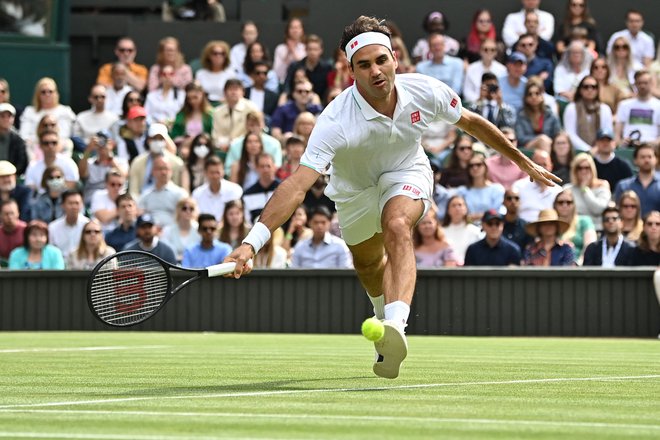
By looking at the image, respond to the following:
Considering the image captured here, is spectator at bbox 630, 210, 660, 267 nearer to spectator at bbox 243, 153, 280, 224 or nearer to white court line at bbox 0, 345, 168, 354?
spectator at bbox 243, 153, 280, 224

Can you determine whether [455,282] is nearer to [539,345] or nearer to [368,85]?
[539,345]

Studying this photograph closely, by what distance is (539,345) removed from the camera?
13.6 meters

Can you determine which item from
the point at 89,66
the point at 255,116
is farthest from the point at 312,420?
the point at 89,66

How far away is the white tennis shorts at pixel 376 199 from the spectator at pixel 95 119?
1106 cm

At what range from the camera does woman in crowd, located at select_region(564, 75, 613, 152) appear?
61.5 feet

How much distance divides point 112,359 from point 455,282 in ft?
21.8

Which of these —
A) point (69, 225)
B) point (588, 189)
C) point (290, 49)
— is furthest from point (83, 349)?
point (290, 49)

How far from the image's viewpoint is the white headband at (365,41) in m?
8.09

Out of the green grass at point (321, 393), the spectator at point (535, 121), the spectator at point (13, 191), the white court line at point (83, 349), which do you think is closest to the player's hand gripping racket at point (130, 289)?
the green grass at point (321, 393)

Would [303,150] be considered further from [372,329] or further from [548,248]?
[372,329]

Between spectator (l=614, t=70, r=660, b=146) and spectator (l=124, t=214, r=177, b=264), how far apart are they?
20.9ft

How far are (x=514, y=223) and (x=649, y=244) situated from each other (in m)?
1.61

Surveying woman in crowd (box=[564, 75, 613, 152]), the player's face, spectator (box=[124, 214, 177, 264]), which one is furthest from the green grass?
woman in crowd (box=[564, 75, 613, 152])

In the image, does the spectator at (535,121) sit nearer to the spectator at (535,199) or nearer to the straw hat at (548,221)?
the spectator at (535,199)
